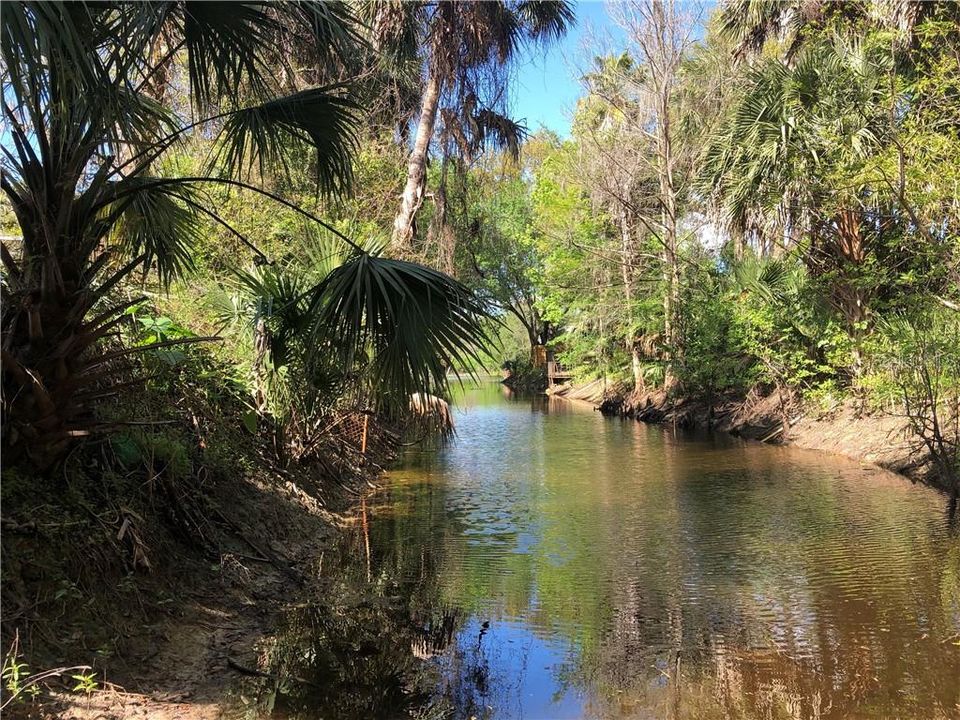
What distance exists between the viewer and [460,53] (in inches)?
522

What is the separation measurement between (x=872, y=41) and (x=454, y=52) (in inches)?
275

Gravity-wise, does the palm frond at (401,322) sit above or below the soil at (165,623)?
above

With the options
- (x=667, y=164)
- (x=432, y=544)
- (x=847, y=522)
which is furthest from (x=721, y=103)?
(x=432, y=544)

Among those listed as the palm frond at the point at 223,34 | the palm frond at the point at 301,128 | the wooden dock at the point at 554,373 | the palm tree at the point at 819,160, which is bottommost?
the wooden dock at the point at 554,373

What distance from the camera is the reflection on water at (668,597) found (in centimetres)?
411

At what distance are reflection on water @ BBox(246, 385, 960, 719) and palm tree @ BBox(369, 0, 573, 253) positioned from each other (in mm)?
5950

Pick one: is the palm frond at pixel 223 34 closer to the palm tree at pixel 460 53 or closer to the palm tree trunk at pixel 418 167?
the palm tree at pixel 460 53

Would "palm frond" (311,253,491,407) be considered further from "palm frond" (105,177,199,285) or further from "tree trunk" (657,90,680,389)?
"tree trunk" (657,90,680,389)

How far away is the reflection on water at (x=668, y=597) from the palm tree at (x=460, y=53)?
234 inches

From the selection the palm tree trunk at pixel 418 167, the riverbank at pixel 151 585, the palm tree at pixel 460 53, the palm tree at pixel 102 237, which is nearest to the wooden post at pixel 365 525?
the riverbank at pixel 151 585

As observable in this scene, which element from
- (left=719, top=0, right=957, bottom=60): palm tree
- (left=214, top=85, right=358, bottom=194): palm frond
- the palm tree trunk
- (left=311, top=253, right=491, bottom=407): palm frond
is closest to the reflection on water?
(left=311, top=253, right=491, bottom=407): palm frond

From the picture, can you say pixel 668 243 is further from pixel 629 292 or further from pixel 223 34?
pixel 223 34

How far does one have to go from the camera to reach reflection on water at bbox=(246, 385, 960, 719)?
13.5 ft

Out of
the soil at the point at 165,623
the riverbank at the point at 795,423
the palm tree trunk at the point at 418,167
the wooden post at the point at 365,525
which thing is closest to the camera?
the soil at the point at 165,623
